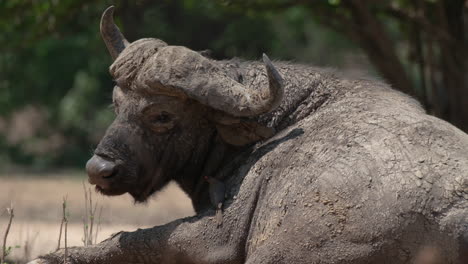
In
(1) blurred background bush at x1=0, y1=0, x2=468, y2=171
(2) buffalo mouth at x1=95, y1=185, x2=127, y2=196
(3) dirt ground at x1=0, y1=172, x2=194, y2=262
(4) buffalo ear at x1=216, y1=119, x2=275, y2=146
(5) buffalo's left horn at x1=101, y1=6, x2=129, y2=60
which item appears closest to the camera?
(2) buffalo mouth at x1=95, y1=185, x2=127, y2=196

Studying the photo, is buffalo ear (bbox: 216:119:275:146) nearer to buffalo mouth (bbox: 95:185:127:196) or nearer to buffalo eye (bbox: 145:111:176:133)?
buffalo eye (bbox: 145:111:176:133)

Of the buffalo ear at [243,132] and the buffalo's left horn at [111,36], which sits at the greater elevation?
the buffalo's left horn at [111,36]

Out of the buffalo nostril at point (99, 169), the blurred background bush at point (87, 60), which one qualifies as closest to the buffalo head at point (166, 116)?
the buffalo nostril at point (99, 169)

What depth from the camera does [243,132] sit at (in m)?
6.16

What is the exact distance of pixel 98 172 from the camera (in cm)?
589

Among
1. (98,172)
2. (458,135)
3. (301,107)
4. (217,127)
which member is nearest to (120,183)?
(98,172)

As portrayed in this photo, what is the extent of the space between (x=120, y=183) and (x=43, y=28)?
685 centimetres

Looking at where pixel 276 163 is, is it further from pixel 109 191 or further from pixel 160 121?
pixel 109 191

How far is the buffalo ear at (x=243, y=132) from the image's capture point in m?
6.12

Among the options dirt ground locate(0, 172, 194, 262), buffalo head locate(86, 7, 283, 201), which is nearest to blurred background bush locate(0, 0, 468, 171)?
dirt ground locate(0, 172, 194, 262)

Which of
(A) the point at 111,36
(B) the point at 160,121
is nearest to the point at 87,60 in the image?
(A) the point at 111,36

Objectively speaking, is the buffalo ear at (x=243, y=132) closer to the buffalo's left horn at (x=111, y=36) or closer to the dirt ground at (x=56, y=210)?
the dirt ground at (x=56, y=210)

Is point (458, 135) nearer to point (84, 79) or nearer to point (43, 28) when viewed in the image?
point (43, 28)

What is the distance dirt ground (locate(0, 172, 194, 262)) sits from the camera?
9.92 m
